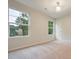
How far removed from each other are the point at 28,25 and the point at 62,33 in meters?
5.74

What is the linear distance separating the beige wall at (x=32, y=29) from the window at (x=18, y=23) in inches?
9.7

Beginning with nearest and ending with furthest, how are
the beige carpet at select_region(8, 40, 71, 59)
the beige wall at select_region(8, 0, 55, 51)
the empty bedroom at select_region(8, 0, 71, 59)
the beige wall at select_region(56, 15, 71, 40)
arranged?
1. the beige carpet at select_region(8, 40, 71, 59)
2. the empty bedroom at select_region(8, 0, 71, 59)
3. the beige wall at select_region(8, 0, 55, 51)
4. the beige wall at select_region(56, 15, 71, 40)

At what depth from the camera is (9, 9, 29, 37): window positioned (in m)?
5.50

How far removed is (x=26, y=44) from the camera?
21.0ft

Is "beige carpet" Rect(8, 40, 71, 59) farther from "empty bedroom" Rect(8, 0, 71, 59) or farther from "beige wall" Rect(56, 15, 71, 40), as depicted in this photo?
"beige wall" Rect(56, 15, 71, 40)

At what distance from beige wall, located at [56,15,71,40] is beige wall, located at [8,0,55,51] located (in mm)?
2680

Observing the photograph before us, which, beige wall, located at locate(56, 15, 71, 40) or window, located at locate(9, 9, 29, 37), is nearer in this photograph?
window, located at locate(9, 9, 29, 37)

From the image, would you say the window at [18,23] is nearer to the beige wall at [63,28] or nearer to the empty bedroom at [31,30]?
the empty bedroom at [31,30]

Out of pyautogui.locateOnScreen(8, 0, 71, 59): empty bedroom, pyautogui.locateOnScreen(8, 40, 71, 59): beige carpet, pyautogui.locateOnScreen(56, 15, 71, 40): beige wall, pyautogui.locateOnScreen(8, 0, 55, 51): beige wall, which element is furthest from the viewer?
pyautogui.locateOnScreen(56, 15, 71, 40): beige wall

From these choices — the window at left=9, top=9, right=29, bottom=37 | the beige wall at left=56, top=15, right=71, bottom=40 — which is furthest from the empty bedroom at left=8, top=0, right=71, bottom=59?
the beige wall at left=56, top=15, right=71, bottom=40

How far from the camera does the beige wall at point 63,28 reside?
1114 centimetres

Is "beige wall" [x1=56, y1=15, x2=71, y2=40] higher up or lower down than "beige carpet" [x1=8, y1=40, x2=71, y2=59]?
higher up
